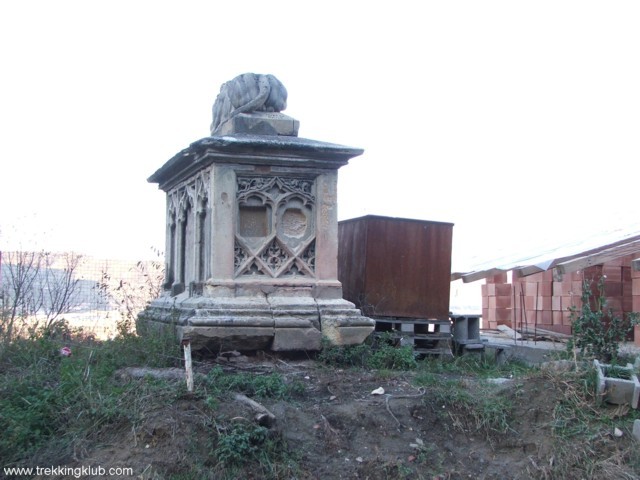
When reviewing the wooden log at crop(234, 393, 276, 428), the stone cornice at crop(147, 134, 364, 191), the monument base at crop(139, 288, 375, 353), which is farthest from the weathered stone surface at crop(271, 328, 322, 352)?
the stone cornice at crop(147, 134, 364, 191)

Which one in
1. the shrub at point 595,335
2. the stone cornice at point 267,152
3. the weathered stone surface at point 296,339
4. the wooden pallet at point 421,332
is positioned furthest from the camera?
the wooden pallet at point 421,332

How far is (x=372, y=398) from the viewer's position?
7363 millimetres

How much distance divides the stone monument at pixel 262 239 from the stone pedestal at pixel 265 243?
13 millimetres

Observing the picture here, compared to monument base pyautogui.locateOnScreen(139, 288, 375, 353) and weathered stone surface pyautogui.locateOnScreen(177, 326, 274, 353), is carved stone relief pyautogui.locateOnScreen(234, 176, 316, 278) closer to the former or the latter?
monument base pyautogui.locateOnScreen(139, 288, 375, 353)

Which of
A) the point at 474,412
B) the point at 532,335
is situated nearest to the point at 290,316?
the point at 474,412

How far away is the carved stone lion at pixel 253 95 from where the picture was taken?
33.1 ft

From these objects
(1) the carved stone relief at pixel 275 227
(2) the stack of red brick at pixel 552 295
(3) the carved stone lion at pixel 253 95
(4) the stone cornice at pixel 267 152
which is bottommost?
(2) the stack of red brick at pixel 552 295

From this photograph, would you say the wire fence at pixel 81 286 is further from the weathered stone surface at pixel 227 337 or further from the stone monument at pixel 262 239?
the weathered stone surface at pixel 227 337

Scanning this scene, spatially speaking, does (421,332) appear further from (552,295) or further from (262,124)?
(552,295)

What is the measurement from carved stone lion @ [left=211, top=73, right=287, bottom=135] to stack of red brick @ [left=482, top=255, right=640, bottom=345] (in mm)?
5429

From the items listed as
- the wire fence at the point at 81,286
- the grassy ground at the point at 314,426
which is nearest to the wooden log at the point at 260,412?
the grassy ground at the point at 314,426

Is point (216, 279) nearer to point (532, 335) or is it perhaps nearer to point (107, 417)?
point (107, 417)

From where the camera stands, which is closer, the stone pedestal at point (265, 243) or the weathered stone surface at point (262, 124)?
the stone pedestal at point (265, 243)

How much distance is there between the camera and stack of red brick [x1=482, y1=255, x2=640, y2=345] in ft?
43.5
